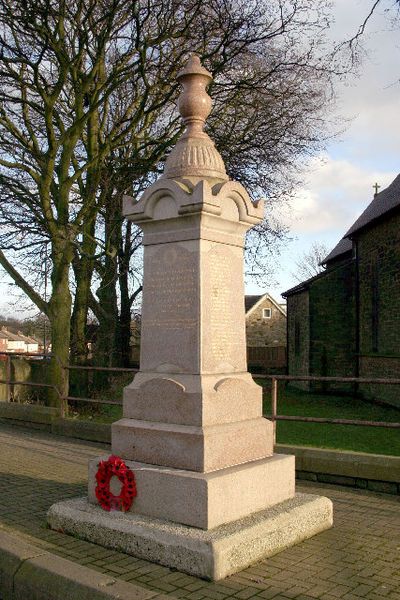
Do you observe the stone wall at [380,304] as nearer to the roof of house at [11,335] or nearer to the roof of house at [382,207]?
the roof of house at [382,207]

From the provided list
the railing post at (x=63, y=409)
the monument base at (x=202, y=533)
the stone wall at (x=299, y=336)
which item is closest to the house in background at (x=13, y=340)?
the stone wall at (x=299, y=336)

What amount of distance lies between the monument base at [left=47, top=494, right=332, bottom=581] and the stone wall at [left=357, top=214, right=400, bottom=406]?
14.6 meters

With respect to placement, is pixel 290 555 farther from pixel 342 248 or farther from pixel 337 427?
pixel 342 248

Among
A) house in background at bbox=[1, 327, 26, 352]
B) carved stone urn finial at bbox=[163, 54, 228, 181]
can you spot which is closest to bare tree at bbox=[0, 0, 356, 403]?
carved stone urn finial at bbox=[163, 54, 228, 181]

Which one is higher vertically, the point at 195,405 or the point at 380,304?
the point at 380,304

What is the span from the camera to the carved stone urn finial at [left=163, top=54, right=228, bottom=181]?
19.2ft

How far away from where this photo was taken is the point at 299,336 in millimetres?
28938

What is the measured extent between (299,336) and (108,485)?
23939mm

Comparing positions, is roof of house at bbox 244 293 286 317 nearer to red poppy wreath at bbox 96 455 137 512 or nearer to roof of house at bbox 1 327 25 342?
roof of house at bbox 1 327 25 342

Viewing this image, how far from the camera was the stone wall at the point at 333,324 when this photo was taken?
2572cm

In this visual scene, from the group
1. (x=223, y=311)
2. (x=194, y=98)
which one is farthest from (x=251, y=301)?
(x=223, y=311)

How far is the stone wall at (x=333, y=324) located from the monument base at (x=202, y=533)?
20.2m

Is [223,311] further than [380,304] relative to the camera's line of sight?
No

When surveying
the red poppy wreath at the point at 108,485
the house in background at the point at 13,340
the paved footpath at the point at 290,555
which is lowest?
the paved footpath at the point at 290,555
